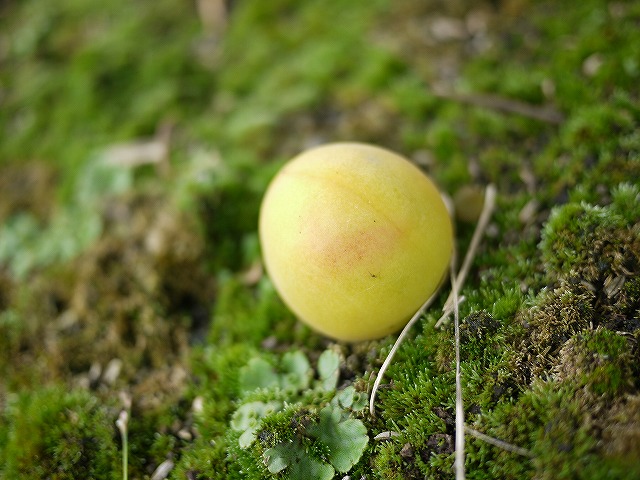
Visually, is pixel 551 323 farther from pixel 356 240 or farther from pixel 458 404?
pixel 356 240

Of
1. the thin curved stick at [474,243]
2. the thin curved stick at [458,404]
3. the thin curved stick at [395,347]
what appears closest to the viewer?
the thin curved stick at [458,404]

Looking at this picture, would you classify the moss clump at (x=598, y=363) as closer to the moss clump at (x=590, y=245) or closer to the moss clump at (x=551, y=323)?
the moss clump at (x=551, y=323)

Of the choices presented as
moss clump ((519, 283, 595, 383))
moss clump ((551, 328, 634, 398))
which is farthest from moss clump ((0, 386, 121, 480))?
moss clump ((551, 328, 634, 398))

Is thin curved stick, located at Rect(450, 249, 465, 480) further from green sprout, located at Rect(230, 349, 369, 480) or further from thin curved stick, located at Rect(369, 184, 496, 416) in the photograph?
green sprout, located at Rect(230, 349, 369, 480)

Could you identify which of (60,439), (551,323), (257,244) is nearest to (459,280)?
(551,323)

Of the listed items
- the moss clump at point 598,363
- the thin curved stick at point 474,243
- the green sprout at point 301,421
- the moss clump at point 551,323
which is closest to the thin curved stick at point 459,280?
the thin curved stick at point 474,243

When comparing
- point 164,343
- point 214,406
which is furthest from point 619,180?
point 164,343

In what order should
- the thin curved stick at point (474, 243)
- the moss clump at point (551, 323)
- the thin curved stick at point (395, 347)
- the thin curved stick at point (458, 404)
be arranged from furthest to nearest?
the thin curved stick at point (474, 243)
the thin curved stick at point (395, 347)
the moss clump at point (551, 323)
the thin curved stick at point (458, 404)
